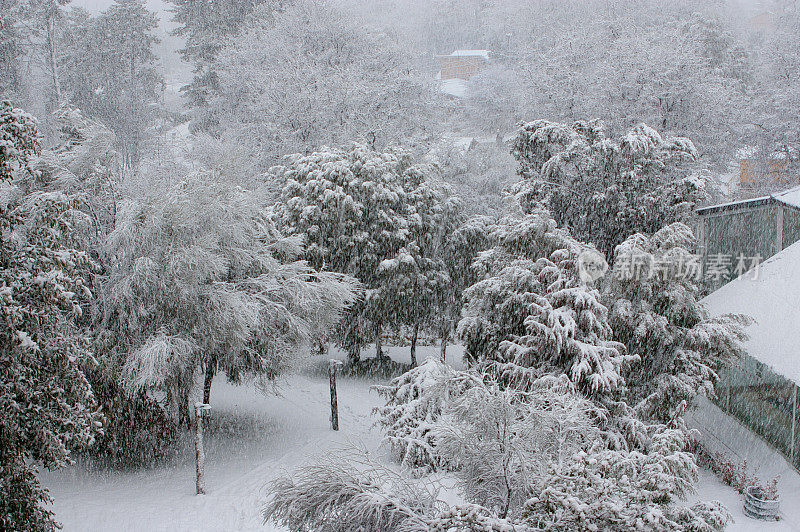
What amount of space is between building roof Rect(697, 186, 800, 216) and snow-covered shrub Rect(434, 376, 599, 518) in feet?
31.7

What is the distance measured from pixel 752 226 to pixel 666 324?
14.3 feet

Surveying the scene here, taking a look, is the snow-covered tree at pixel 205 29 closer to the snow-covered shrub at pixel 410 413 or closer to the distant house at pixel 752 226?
the snow-covered shrub at pixel 410 413

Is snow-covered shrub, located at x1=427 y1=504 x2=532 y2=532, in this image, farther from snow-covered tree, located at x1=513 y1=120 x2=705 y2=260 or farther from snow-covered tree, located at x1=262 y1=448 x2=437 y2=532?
snow-covered tree, located at x1=513 y1=120 x2=705 y2=260

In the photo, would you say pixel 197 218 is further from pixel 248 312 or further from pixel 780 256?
pixel 780 256

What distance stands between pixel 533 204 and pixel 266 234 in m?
6.05

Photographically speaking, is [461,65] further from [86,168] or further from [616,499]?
[616,499]

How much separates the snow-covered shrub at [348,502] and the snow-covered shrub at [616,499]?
1068mm

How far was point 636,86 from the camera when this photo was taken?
23.8 metres

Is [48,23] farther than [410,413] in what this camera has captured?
Yes

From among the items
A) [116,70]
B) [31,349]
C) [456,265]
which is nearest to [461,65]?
[116,70]

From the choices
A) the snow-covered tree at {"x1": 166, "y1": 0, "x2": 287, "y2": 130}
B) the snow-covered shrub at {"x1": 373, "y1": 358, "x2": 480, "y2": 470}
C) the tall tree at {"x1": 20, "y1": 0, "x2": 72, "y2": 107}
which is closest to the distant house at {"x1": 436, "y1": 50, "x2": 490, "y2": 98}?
the snow-covered tree at {"x1": 166, "y1": 0, "x2": 287, "y2": 130}

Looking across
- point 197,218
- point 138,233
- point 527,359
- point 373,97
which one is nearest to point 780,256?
point 527,359

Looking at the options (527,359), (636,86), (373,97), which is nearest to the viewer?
(527,359)

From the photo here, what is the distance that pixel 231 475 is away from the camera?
13.0m
